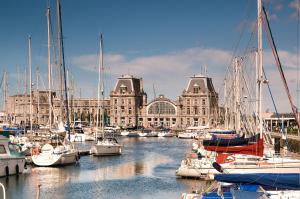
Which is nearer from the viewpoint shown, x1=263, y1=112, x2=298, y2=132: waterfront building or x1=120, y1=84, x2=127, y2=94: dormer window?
x1=263, y1=112, x2=298, y2=132: waterfront building

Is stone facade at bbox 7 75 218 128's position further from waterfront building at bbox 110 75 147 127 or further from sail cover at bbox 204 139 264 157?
sail cover at bbox 204 139 264 157

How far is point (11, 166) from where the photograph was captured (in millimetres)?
44781

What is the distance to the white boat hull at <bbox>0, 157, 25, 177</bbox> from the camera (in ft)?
143

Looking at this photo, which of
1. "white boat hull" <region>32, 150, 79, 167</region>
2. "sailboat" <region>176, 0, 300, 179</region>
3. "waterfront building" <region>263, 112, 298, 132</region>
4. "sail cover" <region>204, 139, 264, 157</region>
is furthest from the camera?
"waterfront building" <region>263, 112, 298, 132</region>

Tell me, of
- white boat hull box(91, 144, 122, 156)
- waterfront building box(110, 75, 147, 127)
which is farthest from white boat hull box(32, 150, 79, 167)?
waterfront building box(110, 75, 147, 127)

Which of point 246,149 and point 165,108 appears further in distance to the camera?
point 165,108

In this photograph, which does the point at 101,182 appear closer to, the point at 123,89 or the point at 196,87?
the point at 196,87

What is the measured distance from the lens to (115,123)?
194625 millimetres

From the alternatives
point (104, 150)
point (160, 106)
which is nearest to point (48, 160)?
point (104, 150)

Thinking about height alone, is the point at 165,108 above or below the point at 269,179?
above

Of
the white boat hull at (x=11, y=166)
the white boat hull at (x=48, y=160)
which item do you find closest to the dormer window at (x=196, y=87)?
the white boat hull at (x=48, y=160)

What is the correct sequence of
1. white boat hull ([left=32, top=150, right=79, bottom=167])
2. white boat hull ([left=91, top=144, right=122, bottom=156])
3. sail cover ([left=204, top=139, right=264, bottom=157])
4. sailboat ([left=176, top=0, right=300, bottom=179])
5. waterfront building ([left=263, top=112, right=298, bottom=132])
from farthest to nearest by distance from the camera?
waterfront building ([left=263, top=112, right=298, bottom=132]) < white boat hull ([left=91, top=144, right=122, bottom=156]) < white boat hull ([left=32, top=150, right=79, bottom=167]) < sail cover ([left=204, top=139, right=264, bottom=157]) < sailboat ([left=176, top=0, right=300, bottom=179])

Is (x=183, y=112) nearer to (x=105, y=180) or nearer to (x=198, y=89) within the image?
(x=198, y=89)

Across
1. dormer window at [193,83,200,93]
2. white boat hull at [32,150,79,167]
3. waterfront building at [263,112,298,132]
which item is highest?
dormer window at [193,83,200,93]
